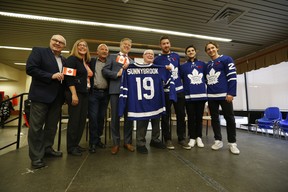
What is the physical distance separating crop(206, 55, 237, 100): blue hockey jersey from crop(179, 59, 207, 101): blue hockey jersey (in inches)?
4.0

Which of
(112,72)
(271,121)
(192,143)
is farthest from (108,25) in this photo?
(271,121)

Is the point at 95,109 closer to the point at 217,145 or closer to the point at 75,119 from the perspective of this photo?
the point at 75,119

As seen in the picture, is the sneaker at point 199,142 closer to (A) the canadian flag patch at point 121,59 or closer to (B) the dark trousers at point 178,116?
(B) the dark trousers at point 178,116

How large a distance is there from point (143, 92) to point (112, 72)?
491 millimetres

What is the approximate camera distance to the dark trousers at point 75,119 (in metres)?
1.94

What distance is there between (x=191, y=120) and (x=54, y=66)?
2004 mm

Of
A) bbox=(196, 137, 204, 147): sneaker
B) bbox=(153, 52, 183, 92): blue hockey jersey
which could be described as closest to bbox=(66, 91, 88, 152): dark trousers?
bbox=(153, 52, 183, 92): blue hockey jersey

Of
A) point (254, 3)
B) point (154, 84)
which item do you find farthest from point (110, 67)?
point (254, 3)

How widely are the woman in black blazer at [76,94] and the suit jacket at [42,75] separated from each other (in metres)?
0.15

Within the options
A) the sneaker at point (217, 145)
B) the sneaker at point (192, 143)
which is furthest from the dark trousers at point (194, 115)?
the sneaker at point (217, 145)

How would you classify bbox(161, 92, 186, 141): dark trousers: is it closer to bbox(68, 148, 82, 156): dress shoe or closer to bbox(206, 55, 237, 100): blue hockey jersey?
bbox(206, 55, 237, 100): blue hockey jersey

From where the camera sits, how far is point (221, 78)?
2195 mm

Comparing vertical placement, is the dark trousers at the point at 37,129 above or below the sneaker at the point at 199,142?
above

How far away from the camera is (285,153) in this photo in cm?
215
